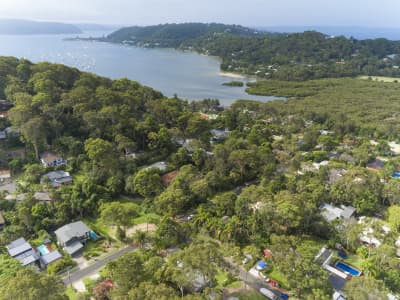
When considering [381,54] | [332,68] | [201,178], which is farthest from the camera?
[381,54]

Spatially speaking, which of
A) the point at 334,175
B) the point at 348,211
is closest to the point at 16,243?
the point at 348,211

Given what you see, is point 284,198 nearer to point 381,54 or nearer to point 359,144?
point 359,144

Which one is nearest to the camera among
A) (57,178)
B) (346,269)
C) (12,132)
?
(346,269)

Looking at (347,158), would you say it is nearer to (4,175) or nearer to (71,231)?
(71,231)

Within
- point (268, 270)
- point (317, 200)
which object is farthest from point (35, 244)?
point (317, 200)

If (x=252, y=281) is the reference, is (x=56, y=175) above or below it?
above

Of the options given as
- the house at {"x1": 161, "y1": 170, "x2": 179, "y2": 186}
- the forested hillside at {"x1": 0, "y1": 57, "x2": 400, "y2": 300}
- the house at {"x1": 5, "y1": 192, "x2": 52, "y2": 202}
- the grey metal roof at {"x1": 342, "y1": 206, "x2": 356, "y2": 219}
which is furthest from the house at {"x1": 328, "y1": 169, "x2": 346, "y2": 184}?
the house at {"x1": 5, "y1": 192, "x2": 52, "y2": 202}
